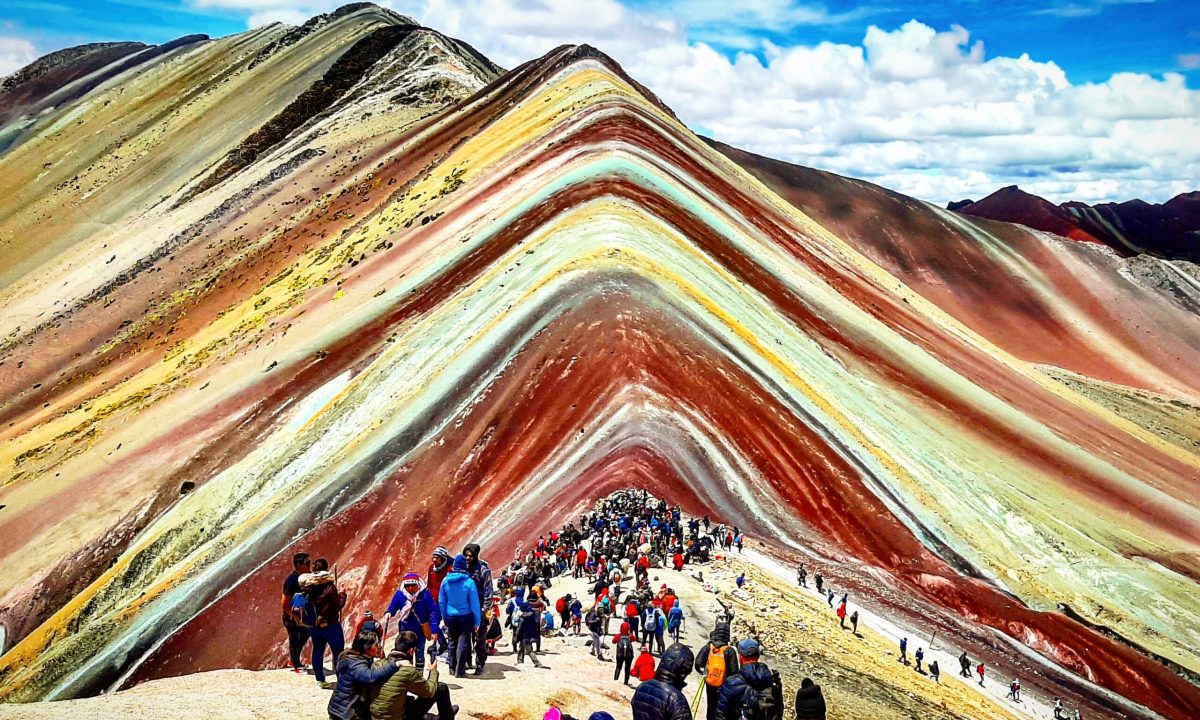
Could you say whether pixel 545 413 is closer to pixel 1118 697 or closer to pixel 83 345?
pixel 1118 697

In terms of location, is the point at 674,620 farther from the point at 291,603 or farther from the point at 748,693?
the point at 291,603

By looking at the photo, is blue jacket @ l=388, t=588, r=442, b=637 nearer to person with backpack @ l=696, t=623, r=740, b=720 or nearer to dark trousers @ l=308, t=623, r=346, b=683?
dark trousers @ l=308, t=623, r=346, b=683

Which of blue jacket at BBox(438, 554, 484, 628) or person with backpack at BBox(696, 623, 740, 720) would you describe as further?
blue jacket at BBox(438, 554, 484, 628)

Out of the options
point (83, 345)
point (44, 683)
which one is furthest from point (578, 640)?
point (83, 345)

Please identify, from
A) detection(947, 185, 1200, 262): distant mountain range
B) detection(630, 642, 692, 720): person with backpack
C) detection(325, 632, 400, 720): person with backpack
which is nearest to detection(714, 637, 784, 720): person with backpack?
detection(630, 642, 692, 720): person with backpack

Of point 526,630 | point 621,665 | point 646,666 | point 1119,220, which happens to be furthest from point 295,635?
point 1119,220

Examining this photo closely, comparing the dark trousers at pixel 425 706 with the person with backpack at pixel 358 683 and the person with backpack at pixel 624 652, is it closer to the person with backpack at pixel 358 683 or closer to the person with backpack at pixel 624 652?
the person with backpack at pixel 358 683

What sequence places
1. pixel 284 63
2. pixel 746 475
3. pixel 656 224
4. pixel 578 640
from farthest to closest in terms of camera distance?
pixel 284 63, pixel 656 224, pixel 746 475, pixel 578 640
